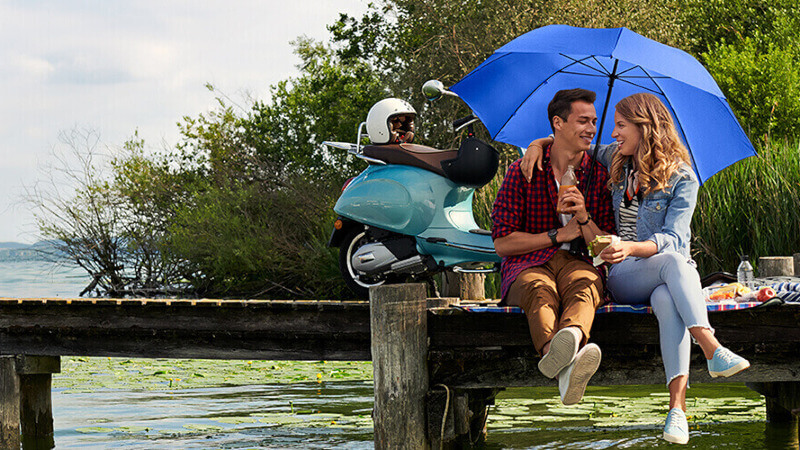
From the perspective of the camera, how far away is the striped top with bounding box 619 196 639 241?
14.3 feet

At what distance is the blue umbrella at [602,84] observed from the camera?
458 centimetres

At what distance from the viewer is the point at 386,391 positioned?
4.55 meters

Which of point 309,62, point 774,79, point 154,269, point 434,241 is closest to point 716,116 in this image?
point 434,241

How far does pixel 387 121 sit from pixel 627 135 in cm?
324

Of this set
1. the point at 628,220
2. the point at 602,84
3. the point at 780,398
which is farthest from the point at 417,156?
the point at 628,220

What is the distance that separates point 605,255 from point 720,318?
0.74 meters

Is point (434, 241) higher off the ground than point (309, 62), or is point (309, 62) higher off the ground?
point (309, 62)

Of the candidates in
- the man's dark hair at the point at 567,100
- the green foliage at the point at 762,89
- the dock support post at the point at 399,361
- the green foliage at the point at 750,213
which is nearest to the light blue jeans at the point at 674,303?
the man's dark hair at the point at 567,100

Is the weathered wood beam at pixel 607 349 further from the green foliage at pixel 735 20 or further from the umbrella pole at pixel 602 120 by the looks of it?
the green foliage at pixel 735 20

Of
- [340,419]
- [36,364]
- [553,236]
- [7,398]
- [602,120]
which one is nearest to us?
[553,236]

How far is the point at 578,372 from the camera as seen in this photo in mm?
3920

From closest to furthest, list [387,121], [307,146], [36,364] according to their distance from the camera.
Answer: [36,364] < [387,121] < [307,146]

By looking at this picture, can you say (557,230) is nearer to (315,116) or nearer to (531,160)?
(531,160)

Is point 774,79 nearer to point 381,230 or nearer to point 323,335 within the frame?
point 381,230
